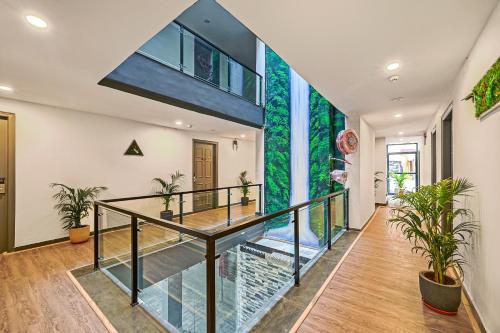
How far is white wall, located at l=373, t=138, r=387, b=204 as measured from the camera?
7.86m

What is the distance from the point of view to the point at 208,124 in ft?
18.2

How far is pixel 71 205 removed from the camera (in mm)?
4023

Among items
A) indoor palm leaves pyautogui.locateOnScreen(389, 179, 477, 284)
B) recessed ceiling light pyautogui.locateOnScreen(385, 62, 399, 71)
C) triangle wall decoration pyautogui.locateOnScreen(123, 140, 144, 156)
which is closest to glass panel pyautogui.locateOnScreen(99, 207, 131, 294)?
triangle wall decoration pyautogui.locateOnScreen(123, 140, 144, 156)

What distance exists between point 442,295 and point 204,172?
6.04 meters

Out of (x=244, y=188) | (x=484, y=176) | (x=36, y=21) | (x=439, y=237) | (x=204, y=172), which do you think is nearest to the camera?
(x=36, y=21)

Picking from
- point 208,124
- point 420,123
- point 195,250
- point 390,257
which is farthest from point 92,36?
point 420,123

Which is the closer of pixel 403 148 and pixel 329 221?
pixel 329 221

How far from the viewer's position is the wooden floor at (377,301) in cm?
193

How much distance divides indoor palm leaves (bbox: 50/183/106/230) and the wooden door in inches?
23.3

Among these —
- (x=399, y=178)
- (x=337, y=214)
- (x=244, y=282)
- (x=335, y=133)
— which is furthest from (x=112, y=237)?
(x=399, y=178)

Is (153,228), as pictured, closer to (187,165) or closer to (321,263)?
(321,263)

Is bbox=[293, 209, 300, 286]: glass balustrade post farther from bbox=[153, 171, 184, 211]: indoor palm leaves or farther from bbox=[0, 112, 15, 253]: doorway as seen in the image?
bbox=[0, 112, 15, 253]: doorway

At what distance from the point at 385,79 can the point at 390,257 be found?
261cm

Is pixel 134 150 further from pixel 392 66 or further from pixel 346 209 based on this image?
pixel 392 66
